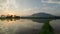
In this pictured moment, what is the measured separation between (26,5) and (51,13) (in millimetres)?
235

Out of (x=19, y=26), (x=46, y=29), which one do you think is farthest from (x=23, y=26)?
(x=46, y=29)

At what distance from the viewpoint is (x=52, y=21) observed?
1.26 meters

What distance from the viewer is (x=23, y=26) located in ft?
4.09

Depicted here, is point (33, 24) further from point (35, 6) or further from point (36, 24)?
point (35, 6)

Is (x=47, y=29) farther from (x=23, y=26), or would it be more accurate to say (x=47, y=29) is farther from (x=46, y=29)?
(x=23, y=26)

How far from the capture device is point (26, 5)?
125 cm

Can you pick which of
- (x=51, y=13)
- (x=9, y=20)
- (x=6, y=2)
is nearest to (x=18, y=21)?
(x=9, y=20)

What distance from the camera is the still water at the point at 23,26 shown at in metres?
1.24

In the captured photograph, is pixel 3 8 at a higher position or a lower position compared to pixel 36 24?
higher

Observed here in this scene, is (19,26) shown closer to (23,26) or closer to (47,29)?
(23,26)

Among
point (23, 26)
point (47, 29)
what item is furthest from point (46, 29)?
point (23, 26)

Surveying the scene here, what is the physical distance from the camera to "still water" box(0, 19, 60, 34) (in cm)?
124

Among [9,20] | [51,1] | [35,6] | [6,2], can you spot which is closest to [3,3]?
[6,2]

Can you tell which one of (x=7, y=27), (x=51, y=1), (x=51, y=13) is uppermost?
(x=51, y=1)
